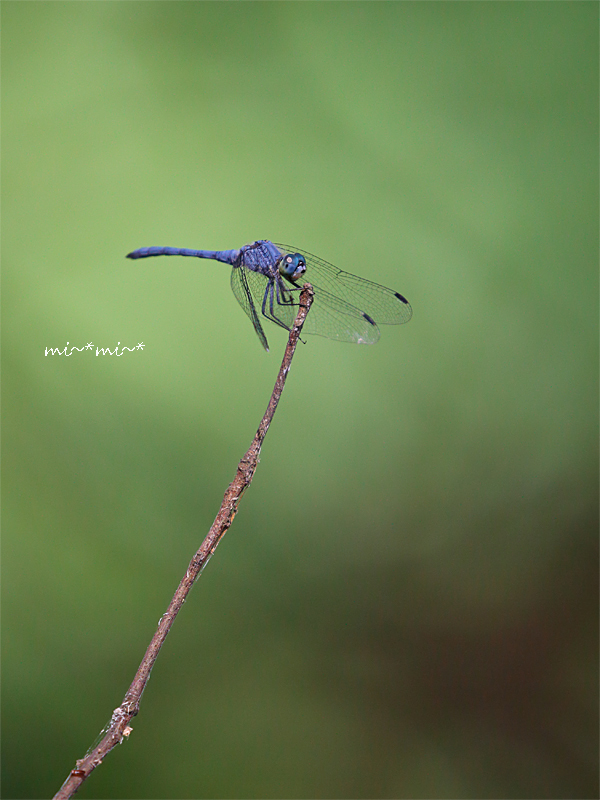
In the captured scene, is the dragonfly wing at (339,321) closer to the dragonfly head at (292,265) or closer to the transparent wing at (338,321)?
the transparent wing at (338,321)

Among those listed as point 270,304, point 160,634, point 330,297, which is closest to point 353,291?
point 330,297

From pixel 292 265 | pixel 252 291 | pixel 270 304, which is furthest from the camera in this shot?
pixel 252 291

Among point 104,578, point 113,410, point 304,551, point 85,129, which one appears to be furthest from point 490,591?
point 85,129

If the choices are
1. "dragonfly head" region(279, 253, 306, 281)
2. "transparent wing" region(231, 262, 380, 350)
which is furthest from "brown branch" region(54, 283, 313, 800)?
"transparent wing" region(231, 262, 380, 350)

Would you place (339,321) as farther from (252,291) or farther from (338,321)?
(252,291)

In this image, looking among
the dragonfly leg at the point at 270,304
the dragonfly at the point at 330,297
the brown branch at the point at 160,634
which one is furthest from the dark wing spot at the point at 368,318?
the brown branch at the point at 160,634

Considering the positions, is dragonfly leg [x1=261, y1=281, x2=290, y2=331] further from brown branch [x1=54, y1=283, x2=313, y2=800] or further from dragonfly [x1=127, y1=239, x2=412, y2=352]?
brown branch [x1=54, y1=283, x2=313, y2=800]
